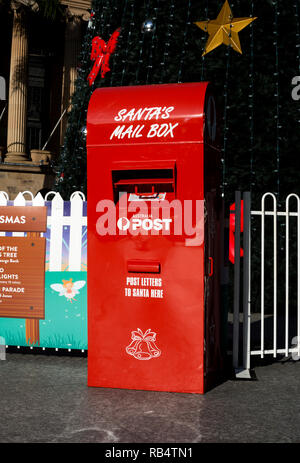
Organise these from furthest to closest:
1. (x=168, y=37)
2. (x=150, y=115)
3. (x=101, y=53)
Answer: (x=101, y=53), (x=168, y=37), (x=150, y=115)

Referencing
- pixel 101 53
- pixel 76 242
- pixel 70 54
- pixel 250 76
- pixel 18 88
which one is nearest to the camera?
pixel 76 242

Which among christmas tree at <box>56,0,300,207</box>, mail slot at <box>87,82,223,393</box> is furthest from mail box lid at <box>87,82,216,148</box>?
christmas tree at <box>56,0,300,207</box>

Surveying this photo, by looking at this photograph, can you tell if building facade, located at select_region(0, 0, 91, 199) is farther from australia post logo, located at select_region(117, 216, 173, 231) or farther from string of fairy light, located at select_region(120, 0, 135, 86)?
australia post logo, located at select_region(117, 216, 173, 231)

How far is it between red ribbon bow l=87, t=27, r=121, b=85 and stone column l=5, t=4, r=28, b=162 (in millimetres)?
17827

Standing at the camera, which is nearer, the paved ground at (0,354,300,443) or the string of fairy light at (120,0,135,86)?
the paved ground at (0,354,300,443)

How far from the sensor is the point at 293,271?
8.96 m

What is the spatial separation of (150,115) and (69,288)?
7.15 ft

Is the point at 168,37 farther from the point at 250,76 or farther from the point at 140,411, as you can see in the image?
the point at 140,411

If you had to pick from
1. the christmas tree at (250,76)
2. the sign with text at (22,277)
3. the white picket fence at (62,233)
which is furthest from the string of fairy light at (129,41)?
the sign with text at (22,277)

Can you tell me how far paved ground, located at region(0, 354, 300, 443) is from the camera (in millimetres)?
3633

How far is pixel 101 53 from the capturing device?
397 inches

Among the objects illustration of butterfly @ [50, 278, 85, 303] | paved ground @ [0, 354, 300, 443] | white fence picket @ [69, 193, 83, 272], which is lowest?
paved ground @ [0, 354, 300, 443]

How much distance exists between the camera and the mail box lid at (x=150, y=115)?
4668 millimetres

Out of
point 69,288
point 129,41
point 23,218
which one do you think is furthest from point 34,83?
point 69,288
